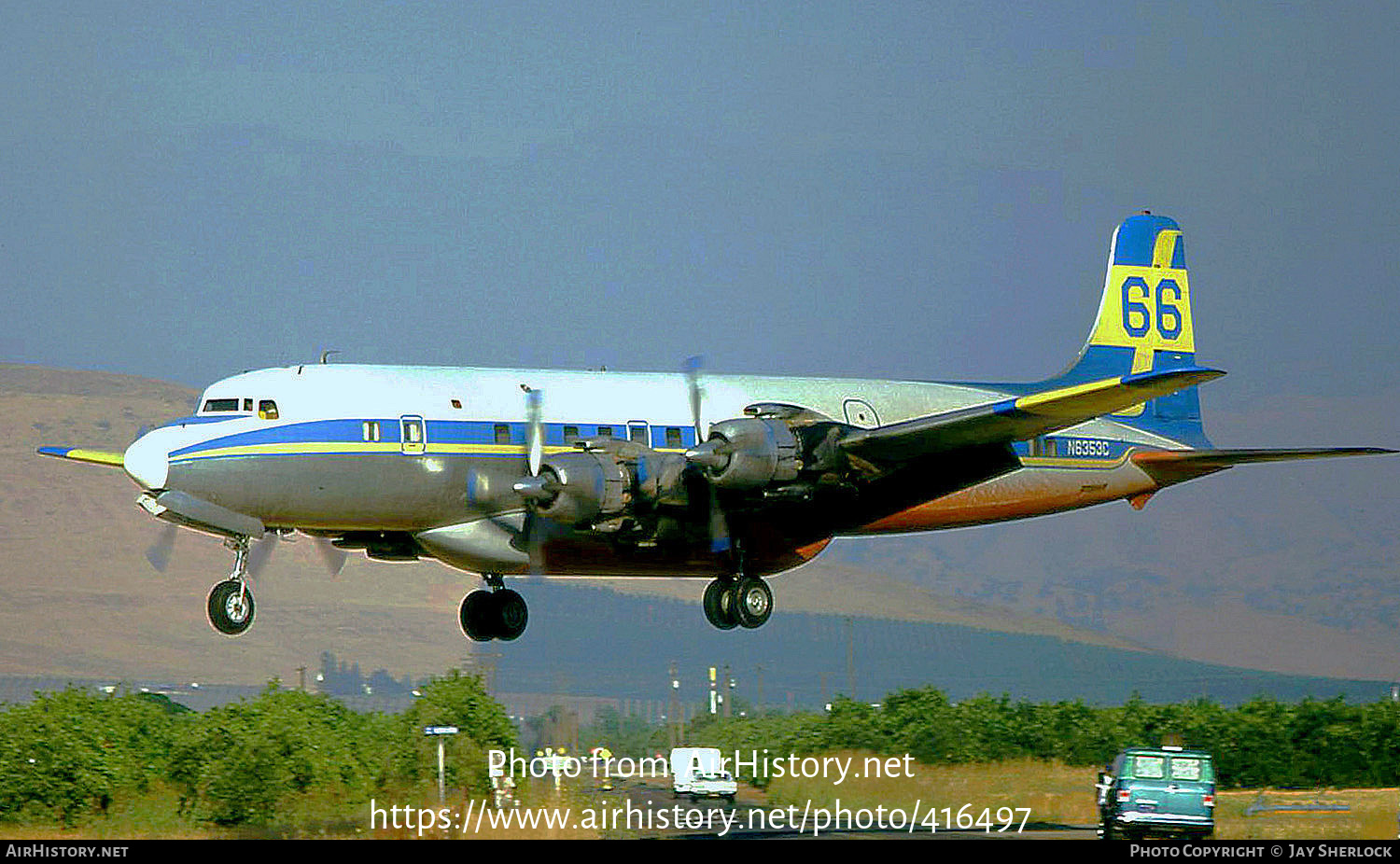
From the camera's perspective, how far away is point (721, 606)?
26.0 m

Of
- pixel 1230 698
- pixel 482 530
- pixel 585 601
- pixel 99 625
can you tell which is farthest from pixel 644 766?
pixel 99 625

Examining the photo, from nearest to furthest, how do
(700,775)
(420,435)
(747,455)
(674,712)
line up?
1. (420,435)
2. (747,455)
3. (700,775)
4. (674,712)

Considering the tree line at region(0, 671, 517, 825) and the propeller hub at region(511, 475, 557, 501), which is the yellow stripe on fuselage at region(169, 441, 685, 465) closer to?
the propeller hub at region(511, 475, 557, 501)

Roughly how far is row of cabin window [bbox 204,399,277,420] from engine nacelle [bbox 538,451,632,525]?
3.33 metres

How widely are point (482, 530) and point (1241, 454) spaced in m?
11.0

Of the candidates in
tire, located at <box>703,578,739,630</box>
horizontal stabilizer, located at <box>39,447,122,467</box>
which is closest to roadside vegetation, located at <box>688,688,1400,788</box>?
tire, located at <box>703,578,739,630</box>

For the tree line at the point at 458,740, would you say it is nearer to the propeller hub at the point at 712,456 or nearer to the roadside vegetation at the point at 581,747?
the roadside vegetation at the point at 581,747

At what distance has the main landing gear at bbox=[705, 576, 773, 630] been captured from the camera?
25969 millimetres

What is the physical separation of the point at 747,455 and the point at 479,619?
505 cm

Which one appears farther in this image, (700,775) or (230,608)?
(700,775)

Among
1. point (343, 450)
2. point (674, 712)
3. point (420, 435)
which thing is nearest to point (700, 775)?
point (674, 712)

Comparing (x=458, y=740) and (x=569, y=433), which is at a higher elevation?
(x=569, y=433)

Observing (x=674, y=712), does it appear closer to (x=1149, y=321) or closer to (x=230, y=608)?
(x=1149, y=321)

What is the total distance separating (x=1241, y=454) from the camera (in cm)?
2748
